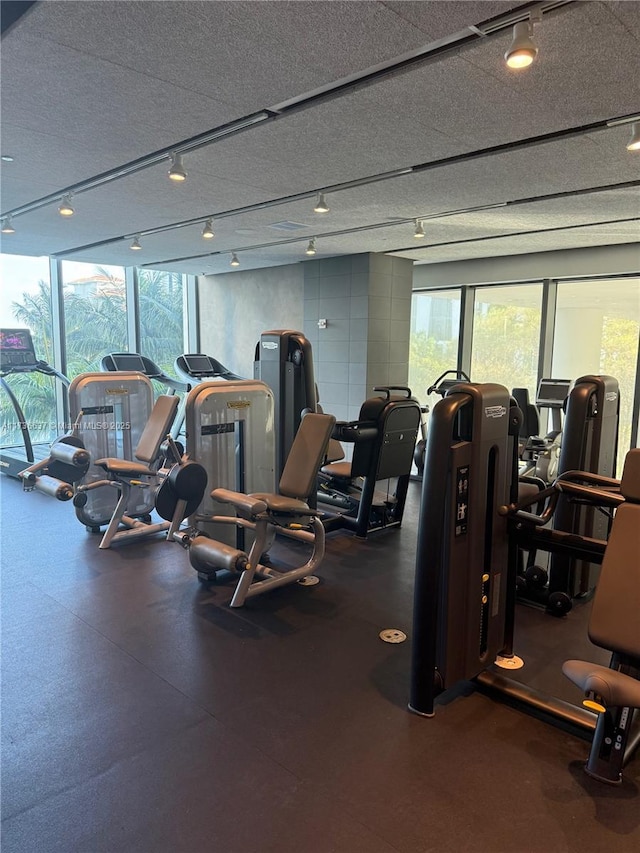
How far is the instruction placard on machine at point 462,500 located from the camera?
95.1 inches

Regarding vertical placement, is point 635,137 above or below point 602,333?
above

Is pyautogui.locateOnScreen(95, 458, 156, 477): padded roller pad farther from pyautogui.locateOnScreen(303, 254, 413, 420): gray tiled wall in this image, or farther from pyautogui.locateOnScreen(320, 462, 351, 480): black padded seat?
pyautogui.locateOnScreen(303, 254, 413, 420): gray tiled wall

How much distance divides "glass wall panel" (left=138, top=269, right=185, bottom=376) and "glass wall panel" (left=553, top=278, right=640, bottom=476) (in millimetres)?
5732

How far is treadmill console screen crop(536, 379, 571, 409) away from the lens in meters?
5.54

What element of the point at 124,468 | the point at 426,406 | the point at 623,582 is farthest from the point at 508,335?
the point at 623,582

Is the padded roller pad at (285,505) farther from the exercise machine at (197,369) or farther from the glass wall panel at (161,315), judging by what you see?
the glass wall panel at (161,315)

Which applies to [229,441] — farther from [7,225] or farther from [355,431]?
[7,225]

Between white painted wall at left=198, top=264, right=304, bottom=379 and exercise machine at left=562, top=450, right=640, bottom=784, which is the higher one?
white painted wall at left=198, top=264, right=304, bottom=379

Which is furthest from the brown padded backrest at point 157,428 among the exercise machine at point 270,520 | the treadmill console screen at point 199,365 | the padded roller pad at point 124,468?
the treadmill console screen at point 199,365

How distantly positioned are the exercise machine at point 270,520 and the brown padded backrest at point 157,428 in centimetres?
112

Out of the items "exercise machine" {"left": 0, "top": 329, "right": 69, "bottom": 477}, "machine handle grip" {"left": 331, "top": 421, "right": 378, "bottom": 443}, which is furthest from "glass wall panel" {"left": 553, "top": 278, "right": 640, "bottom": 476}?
"exercise machine" {"left": 0, "top": 329, "right": 69, "bottom": 477}

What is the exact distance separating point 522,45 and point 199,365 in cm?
598

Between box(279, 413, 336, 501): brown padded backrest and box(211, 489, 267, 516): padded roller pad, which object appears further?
box(279, 413, 336, 501): brown padded backrest

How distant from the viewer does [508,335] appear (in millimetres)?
7449
